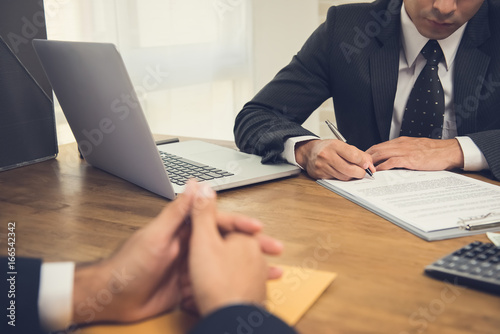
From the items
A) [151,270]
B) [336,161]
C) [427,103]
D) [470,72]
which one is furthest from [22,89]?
[470,72]

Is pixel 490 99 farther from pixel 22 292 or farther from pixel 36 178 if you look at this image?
pixel 22 292

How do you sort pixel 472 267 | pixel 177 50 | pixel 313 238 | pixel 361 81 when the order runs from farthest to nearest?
1. pixel 177 50
2. pixel 361 81
3. pixel 313 238
4. pixel 472 267

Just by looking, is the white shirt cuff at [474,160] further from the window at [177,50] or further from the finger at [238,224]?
Result: the window at [177,50]

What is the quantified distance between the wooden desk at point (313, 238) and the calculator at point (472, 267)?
Answer: 0.01 m

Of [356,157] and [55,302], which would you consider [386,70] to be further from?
[55,302]

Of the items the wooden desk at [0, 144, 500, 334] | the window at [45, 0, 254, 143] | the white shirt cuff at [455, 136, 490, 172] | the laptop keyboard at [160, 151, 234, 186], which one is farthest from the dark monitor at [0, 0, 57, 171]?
the white shirt cuff at [455, 136, 490, 172]

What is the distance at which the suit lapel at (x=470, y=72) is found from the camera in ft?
4.61

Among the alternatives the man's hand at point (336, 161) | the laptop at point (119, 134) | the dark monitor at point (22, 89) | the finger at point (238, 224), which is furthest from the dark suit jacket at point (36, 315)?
the dark monitor at point (22, 89)

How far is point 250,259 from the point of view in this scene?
0.56 m

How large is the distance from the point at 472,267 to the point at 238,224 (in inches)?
11.4

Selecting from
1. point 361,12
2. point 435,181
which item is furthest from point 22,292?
point 361,12

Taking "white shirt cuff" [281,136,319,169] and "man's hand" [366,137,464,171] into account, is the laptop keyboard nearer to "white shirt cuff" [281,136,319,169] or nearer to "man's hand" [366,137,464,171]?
"white shirt cuff" [281,136,319,169]

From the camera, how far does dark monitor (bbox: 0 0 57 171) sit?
3.99 feet

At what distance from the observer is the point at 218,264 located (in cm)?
53
